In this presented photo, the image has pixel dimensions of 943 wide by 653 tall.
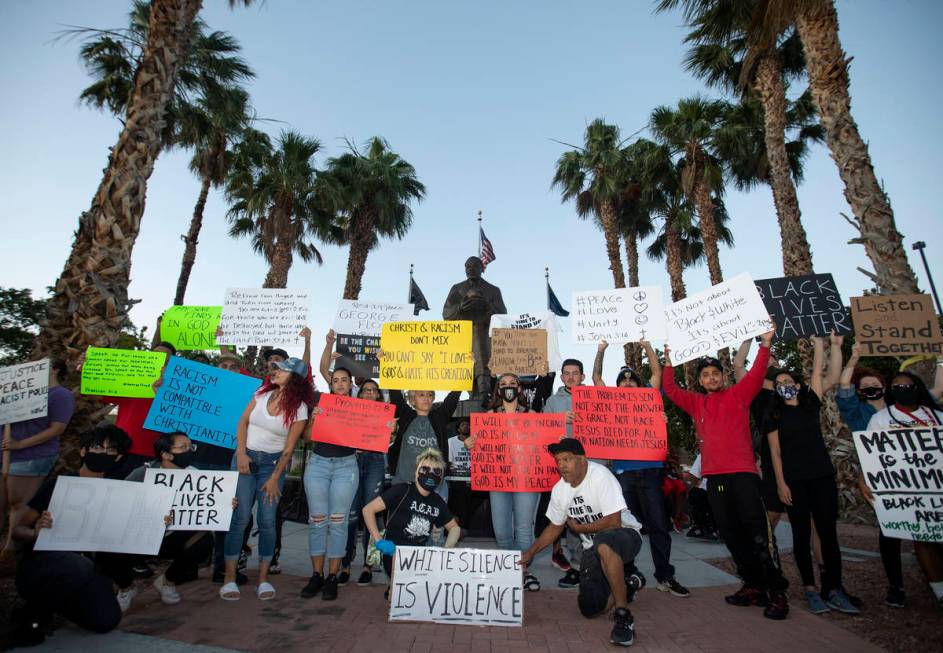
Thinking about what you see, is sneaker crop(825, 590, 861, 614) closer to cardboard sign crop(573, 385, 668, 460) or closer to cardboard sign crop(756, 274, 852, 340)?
cardboard sign crop(573, 385, 668, 460)

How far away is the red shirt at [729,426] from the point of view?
4445 millimetres

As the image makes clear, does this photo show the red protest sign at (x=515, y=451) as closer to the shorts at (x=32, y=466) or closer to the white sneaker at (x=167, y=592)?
the white sneaker at (x=167, y=592)

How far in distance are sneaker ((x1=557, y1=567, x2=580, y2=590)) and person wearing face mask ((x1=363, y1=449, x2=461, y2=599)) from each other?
1.45m

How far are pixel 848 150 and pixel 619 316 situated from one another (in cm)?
484

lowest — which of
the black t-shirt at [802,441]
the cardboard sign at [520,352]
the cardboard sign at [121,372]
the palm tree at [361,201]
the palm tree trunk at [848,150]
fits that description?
the black t-shirt at [802,441]

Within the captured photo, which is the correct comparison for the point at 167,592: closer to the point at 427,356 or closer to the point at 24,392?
the point at 24,392

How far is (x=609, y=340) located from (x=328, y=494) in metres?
3.41

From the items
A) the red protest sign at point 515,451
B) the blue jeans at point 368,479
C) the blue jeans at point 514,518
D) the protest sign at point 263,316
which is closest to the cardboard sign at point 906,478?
the red protest sign at point 515,451

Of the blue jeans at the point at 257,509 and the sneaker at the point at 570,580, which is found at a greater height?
the blue jeans at the point at 257,509

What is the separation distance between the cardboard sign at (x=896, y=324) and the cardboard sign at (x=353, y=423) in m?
5.07

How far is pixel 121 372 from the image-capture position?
5547 millimetres

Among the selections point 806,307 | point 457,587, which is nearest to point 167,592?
point 457,587

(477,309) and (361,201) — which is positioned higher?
(361,201)

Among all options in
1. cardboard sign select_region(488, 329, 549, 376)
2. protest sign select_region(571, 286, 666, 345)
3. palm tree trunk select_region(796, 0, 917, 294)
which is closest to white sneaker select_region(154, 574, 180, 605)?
cardboard sign select_region(488, 329, 549, 376)
